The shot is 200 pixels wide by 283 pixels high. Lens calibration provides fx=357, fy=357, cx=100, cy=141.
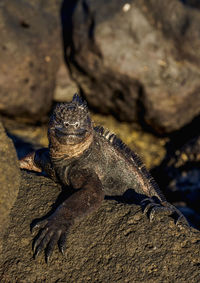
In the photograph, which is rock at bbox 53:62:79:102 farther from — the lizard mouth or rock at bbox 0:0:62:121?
the lizard mouth

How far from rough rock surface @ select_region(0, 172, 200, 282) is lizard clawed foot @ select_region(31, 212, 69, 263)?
63mm

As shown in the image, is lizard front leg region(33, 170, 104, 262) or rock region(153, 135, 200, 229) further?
rock region(153, 135, 200, 229)

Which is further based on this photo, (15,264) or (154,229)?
(154,229)

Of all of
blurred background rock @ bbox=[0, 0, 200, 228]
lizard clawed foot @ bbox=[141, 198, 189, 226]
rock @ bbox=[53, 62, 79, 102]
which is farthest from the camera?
rock @ bbox=[53, 62, 79, 102]

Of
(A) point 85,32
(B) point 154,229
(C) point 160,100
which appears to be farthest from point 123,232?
(A) point 85,32

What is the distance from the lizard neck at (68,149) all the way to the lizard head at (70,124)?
0.06 metres

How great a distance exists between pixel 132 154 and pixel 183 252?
1.31m

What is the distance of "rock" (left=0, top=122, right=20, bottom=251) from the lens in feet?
9.14

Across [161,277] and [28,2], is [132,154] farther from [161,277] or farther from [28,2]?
[28,2]

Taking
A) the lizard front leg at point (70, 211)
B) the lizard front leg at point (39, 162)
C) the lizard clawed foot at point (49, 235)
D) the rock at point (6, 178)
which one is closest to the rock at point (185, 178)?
the lizard front leg at point (39, 162)

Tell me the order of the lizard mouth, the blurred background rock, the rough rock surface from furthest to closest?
the blurred background rock
the lizard mouth
the rough rock surface

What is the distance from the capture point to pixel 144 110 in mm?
7793

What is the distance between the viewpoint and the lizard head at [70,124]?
3.27m

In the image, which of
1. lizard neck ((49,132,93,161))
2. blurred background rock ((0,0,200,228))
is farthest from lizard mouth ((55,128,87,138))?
blurred background rock ((0,0,200,228))
